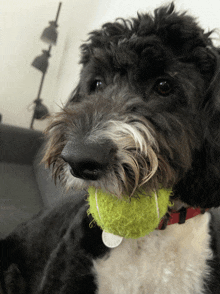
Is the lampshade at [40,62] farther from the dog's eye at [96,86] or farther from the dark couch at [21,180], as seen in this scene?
the dog's eye at [96,86]

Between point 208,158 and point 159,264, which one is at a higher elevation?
point 208,158

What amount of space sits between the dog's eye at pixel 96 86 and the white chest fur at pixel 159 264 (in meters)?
0.54

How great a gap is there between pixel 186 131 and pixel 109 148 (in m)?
0.29

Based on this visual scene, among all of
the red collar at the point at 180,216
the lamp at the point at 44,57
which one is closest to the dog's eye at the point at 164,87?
the red collar at the point at 180,216

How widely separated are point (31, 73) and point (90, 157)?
3.59 metres

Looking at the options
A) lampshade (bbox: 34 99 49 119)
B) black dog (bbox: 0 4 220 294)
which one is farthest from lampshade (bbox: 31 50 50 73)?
black dog (bbox: 0 4 220 294)

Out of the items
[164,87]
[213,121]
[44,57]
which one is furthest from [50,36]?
[213,121]

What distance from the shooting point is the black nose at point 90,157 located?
21.2 inches

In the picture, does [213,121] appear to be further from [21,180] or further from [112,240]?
[21,180]

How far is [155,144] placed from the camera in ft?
2.11

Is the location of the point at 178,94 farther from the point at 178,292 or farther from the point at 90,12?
the point at 90,12

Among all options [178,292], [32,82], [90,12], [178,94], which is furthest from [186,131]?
[32,82]

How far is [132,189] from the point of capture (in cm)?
60

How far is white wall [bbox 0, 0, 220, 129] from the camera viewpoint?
330 centimetres
